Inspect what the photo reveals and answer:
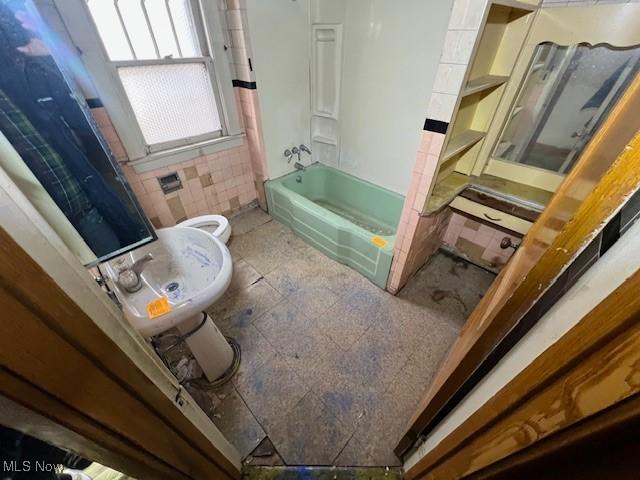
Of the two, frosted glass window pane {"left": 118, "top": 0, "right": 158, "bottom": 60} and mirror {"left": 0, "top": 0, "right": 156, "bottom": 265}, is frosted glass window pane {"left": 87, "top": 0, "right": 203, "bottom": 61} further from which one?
mirror {"left": 0, "top": 0, "right": 156, "bottom": 265}

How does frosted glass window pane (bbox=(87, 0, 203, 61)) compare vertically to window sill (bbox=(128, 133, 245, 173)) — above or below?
above

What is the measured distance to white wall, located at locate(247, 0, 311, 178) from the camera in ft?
6.02

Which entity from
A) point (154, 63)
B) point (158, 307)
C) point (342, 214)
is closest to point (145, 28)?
point (154, 63)

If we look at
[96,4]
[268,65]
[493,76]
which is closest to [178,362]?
[96,4]

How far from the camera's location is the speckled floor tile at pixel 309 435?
45.8 inches

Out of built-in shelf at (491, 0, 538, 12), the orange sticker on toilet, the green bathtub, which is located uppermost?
built-in shelf at (491, 0, 538, 12)

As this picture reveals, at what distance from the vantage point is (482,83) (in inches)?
53.4

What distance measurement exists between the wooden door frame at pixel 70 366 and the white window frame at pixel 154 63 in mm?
1593

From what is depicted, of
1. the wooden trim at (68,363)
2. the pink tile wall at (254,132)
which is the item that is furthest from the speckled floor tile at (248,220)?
the wooden trim at (68,363)

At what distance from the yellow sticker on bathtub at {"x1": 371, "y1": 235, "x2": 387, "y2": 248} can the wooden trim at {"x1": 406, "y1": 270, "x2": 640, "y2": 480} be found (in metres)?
1.29

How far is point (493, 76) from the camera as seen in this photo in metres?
1.58

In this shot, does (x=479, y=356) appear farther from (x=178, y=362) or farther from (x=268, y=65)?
(x=268, y=65)

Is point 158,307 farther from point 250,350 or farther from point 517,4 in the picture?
point 517,4

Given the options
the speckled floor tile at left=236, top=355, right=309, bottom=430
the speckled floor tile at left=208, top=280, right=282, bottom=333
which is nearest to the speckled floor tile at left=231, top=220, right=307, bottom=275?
the speckled floor tile at left=208, top=280, right=282, bottom=333
